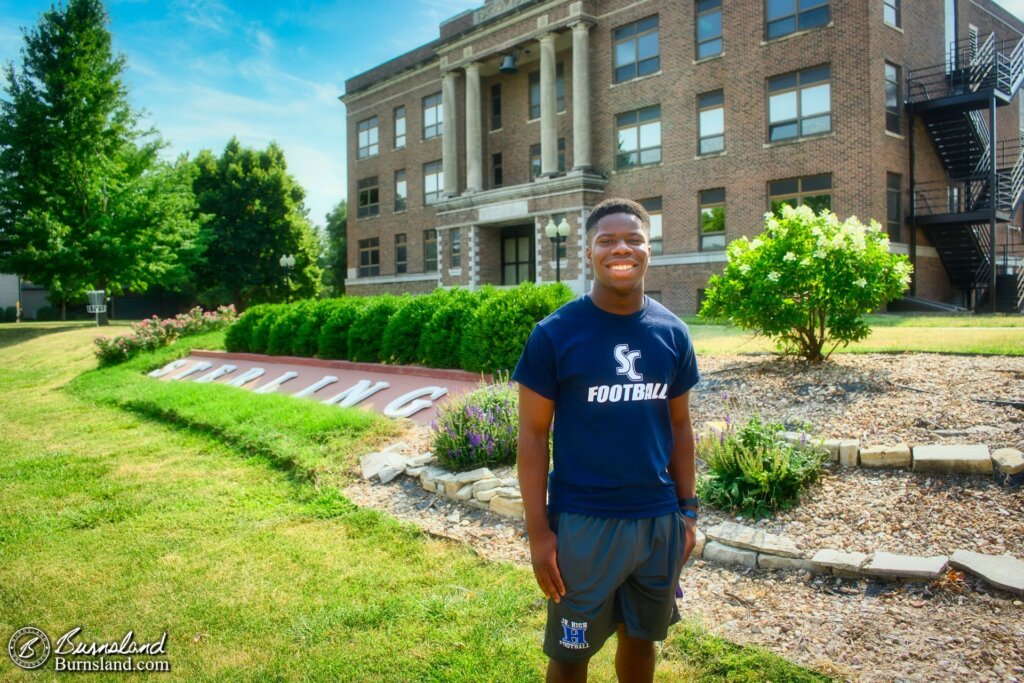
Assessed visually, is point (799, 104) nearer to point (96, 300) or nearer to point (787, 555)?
point (787, 555)

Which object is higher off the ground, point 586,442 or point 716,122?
point 716,122

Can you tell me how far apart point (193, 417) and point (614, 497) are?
9.20 metres

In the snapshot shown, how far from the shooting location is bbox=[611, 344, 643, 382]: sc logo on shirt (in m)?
2.66

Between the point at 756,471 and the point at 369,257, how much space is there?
38056mm

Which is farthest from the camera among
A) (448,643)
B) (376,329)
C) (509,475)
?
(376,329)

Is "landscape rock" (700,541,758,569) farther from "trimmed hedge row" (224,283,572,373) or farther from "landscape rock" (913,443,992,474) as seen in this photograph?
"trimmed hedge row" (224,283,572,373)

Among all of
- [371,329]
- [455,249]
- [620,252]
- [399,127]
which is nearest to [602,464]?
[620,252]

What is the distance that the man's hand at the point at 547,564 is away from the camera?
2.61 meters

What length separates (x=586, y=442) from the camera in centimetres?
268

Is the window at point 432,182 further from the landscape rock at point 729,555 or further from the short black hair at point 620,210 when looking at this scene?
the short black hair at point 620,210

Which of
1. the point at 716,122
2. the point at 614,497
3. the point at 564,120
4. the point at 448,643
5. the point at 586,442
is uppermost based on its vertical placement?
the point at 564,120

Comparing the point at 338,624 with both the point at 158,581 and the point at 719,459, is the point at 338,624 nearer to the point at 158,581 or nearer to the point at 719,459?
the point at 158,581

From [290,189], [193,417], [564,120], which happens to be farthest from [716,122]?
[290,189]

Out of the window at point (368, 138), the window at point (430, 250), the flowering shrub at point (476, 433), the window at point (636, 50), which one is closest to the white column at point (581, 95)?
the window at point (636, 50)
